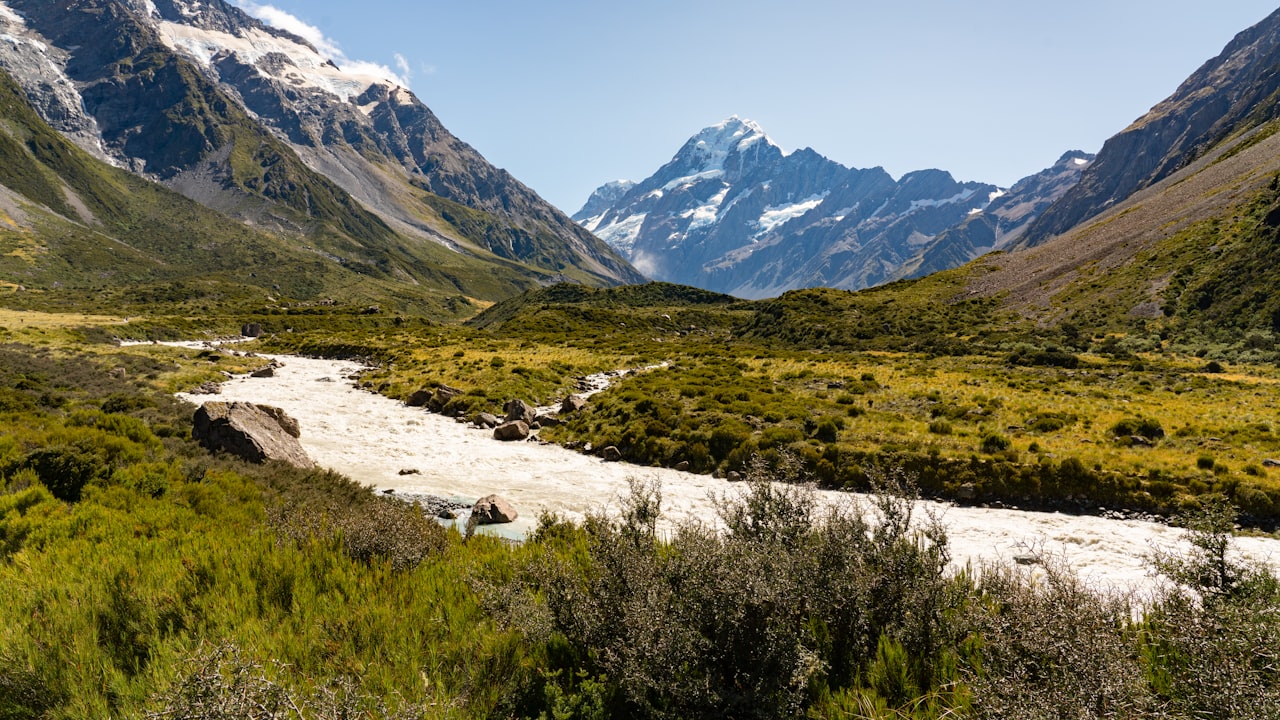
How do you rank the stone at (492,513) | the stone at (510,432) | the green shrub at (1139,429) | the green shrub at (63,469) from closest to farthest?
the green shrub at (63,469)
the stone at (492,513)
the green shrub at (1139,429)
the stone at (510,432)

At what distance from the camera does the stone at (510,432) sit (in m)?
26.1

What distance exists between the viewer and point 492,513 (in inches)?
579

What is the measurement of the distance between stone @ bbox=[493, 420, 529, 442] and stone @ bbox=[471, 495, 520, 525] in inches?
434

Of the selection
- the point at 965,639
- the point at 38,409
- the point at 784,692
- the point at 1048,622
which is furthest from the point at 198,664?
the point at 38,409

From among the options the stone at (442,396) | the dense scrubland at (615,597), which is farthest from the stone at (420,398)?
the dense scrubland at (615,597)

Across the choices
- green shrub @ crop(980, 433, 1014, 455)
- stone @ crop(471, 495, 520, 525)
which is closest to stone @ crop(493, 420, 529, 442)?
stone @ crop(471, 495, 520, 525)

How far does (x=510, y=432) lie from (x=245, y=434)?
459 inches

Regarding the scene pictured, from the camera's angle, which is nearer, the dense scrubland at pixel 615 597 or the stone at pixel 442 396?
the dense scrubland at pixel 615 597

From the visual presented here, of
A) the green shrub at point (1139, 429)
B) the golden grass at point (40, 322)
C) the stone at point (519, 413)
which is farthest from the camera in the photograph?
the golden grass at point (40, 322)

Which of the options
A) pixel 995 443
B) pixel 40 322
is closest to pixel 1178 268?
pixel 995 443

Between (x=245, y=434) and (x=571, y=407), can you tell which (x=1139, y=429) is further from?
(x=245, y=434)

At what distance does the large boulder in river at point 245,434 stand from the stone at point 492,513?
632 centimetres

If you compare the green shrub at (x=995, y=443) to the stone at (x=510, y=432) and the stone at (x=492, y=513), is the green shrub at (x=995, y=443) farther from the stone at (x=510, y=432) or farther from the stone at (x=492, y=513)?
the stone at (x=510, y=432)

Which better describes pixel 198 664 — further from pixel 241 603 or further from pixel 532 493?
pixel 532 493
